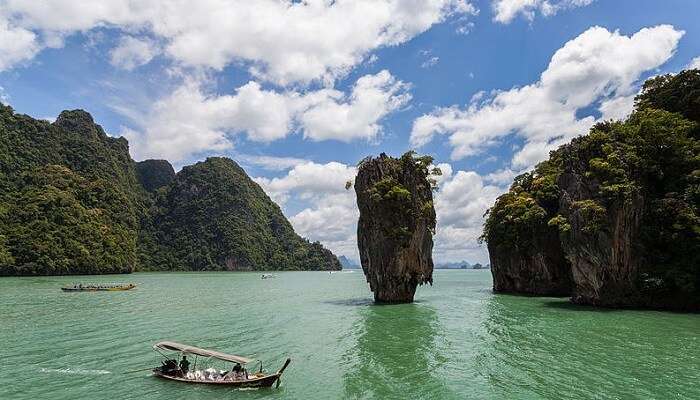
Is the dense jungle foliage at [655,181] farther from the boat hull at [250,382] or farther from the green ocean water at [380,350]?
the boat hull at [250,382]

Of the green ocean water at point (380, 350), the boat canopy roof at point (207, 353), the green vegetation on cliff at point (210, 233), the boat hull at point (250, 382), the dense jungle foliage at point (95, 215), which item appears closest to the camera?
the green ocean water at point (380, 350)

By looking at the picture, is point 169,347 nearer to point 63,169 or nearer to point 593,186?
point 593,186

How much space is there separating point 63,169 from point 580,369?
495ft

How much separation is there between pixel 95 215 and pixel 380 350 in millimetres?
124491

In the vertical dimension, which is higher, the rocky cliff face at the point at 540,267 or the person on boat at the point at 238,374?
the rocky cliff face at the point at 540,267

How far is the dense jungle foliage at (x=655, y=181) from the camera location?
114ft

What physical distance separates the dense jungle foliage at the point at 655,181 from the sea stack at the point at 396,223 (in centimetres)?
1277

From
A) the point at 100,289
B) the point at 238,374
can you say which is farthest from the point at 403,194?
the point at 100,289

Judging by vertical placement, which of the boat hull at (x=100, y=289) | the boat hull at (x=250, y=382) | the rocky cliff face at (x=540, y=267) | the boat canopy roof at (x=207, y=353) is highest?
the rocky cliff face at (x=540, y=267)

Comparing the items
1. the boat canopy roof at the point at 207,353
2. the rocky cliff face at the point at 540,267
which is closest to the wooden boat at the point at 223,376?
the boat canopy roof at the point at 207,353

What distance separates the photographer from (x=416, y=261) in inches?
1697

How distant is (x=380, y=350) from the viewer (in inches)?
939

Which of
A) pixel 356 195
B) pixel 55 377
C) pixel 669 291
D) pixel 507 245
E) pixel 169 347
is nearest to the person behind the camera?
pixel 55 377

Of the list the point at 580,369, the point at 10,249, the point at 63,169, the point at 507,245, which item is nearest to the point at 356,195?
the point at 507,245
